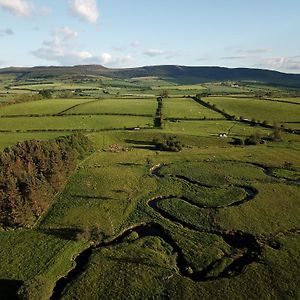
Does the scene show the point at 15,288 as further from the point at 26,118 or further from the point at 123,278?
the point at 26,118

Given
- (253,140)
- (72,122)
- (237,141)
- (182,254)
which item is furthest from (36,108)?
(182,254)

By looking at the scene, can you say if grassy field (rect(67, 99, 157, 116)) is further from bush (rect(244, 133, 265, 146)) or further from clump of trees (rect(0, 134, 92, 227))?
clump of trees (rect(0, 134, 92, 227))

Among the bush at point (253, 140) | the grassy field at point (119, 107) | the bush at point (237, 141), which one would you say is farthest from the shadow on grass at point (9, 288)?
the grassy field at point (119, 107)

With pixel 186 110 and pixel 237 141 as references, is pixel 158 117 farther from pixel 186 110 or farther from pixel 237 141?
pixel 237 141

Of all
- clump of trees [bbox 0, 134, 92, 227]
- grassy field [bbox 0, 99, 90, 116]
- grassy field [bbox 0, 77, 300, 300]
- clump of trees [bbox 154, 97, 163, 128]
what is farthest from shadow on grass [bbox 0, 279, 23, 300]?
grassy field [bbox 0, 99, 90, 116]

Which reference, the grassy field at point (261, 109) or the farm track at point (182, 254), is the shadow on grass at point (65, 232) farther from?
the grassy field at point (261, 109)

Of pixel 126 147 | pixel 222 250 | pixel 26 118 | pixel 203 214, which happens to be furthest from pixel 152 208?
pixel 26 118
